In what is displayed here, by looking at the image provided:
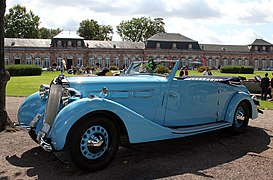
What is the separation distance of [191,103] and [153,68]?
1085 mm

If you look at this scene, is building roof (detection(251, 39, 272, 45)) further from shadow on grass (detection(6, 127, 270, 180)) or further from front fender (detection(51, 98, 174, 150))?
front fender (detection(51, 98, 174, 150))

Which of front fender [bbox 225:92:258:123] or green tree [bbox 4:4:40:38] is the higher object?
green tree [bbox 4:4:40:38]

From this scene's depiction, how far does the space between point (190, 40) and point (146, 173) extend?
80.6 meters

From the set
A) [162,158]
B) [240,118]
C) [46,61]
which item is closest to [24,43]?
[46,61]

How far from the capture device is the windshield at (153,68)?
6.33 metres

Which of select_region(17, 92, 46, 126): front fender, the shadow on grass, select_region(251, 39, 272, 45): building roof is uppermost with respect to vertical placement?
select_region(251, 39, 272, 45): building roof

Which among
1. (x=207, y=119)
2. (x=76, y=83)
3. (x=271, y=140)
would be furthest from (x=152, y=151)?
(x=271, y=140)

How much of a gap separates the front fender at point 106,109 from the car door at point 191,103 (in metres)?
0.61

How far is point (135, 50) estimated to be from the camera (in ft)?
254

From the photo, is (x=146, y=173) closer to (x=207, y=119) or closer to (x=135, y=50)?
(x=207, y=119)

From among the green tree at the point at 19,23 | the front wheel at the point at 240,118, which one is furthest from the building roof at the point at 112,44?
the front wheel at the point at 240,118

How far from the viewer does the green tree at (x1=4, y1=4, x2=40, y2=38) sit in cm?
7831

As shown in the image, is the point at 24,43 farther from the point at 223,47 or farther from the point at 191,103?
the point at 191,103

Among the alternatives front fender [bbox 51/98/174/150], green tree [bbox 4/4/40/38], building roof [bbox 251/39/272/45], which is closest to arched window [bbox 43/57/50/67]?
green tree [bbox 4/4/40/38]
